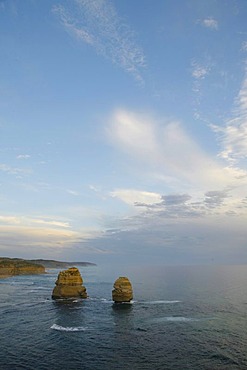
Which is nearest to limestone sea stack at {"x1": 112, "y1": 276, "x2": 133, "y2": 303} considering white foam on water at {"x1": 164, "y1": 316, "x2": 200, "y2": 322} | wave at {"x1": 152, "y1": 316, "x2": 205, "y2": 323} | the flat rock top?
the flat rock top

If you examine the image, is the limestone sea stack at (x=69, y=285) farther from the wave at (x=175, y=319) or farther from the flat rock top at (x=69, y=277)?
the wave at (x=175, y=319)

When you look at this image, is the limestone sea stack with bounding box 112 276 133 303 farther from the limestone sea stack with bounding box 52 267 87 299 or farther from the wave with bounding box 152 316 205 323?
the wave with bounding box 152 316 205 323

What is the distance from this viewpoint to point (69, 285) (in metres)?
A: 83.2

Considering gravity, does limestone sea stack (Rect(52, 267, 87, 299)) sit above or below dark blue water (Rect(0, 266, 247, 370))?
above

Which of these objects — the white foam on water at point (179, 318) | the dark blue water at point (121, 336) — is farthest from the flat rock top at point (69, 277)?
the white foam on water at point (179, 318)

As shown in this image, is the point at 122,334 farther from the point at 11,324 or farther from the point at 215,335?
the point at 11,324

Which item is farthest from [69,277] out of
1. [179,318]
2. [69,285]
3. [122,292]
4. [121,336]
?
[121,336]

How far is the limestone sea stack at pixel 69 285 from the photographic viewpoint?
81.8m

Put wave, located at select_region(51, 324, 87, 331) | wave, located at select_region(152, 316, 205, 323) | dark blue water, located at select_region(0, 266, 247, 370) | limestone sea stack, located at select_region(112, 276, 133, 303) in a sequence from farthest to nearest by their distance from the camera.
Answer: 1. limestone sea stack, located at select_region(112, 276, 133, 303)
2. wave, located at select_region(152, 316, 205, 323)
3. wave, located at select_region(51, 324, 87, 331)
4. dark blue water, located at select_region(0, 266, 247, 370)

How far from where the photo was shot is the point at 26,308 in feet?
231

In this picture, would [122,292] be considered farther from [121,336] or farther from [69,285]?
[121,336]

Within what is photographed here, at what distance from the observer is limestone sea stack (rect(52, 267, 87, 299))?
268 ft

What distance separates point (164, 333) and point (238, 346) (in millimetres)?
10964

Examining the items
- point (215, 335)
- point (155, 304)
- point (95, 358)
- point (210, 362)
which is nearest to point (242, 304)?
point (155, 304)
